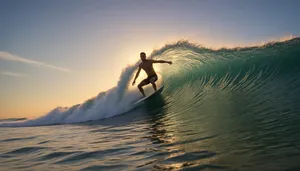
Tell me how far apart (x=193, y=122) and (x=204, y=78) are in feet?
20.3

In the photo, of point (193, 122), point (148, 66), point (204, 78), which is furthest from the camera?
point (204, 78)

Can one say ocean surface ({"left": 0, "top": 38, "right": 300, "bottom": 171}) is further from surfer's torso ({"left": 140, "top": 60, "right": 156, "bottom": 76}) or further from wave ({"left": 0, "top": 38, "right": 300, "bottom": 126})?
surfer's torso ({"left": 140, "top": 60, "right": 156, "bottom": 76})

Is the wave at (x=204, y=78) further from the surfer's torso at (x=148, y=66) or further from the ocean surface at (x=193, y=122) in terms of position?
the surfer's torso at (x=148, y=66)

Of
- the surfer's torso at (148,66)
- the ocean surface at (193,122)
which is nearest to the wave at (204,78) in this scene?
the ocean surface at (193,122)

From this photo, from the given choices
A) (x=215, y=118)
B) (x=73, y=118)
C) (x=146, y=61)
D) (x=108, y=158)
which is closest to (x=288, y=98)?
(x=215, y=118)

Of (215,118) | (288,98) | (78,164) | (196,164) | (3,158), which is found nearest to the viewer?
(196,164)

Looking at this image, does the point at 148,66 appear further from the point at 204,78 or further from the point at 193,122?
the point at 193,122

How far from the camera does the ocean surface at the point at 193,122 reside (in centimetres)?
340

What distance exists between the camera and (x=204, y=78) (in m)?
12.3

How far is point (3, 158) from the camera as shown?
4902 millimetres

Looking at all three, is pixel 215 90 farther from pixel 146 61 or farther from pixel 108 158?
pixel 108 158

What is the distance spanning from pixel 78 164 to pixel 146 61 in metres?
7.83

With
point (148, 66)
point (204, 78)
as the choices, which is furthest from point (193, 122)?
point (204, 78)

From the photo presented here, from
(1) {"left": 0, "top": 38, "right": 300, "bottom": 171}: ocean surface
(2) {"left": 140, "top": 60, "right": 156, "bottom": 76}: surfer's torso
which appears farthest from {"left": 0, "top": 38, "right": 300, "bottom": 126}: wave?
(2) {"left": 140, "top": 60, "right": 156, "bottom": 76}: surfer's torso
